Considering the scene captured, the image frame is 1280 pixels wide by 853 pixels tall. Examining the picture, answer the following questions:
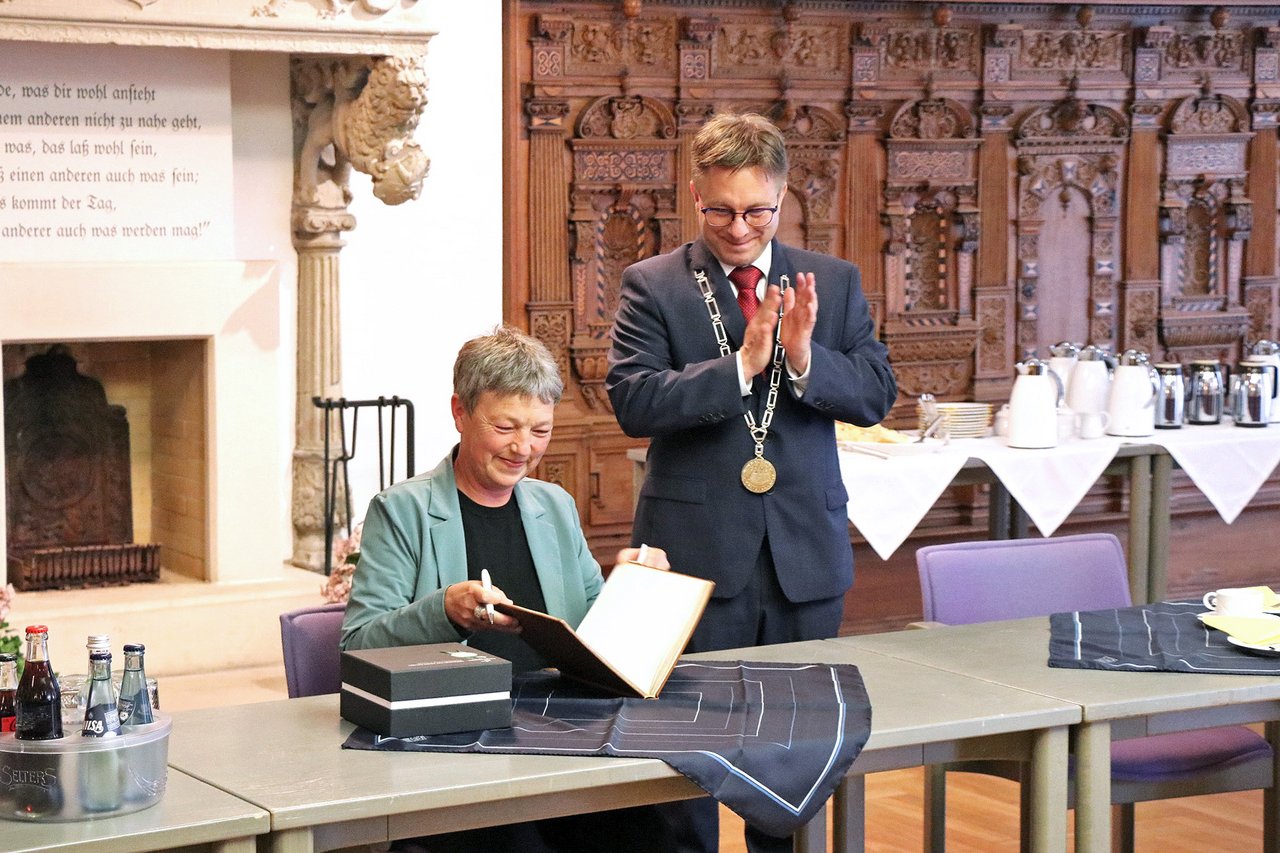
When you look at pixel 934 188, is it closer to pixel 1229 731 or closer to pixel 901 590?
pixel 901 590

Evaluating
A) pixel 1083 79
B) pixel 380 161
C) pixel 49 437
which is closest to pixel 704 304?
pixel 380 161

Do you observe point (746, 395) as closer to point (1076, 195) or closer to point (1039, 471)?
point (1039, 471)

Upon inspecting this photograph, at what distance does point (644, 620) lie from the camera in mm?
2541

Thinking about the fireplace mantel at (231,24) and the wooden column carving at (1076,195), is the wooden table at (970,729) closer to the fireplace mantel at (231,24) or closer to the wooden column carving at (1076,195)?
the fireplace mantel at (231,24)

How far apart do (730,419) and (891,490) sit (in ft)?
5.97

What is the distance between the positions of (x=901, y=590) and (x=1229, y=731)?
11.6 ft

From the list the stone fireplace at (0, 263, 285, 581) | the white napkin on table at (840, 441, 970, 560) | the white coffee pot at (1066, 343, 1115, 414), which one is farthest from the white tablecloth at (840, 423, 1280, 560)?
the stone fireplace at (0, 263, 285, 581)

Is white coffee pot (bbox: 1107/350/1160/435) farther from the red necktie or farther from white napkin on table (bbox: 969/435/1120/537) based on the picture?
the red necktie

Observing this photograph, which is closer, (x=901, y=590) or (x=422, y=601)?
(x=422, y=601)

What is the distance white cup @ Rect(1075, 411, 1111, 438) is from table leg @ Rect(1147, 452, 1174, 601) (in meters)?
0.20

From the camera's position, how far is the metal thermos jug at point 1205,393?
566 centimetres

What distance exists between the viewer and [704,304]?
3.23m

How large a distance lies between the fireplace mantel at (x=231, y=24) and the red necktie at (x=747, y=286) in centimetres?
258

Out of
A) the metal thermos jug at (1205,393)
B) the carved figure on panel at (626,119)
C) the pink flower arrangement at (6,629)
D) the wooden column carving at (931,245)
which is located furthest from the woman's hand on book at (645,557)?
the wooden column carving at (931,245)
